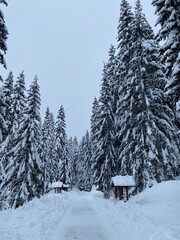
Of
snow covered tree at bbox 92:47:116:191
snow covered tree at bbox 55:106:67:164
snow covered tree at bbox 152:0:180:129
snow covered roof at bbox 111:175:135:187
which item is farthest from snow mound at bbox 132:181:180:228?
snow covered tree at bbox 55:106:67:164

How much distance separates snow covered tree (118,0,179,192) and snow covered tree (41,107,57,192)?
2874cm

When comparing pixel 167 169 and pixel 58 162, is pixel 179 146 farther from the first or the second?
pixel 58 162

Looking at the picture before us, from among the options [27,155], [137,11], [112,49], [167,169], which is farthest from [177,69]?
[112,49]

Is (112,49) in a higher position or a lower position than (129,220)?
higher

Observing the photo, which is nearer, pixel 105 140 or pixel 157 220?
pixel 157 220

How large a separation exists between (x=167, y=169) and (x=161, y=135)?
131 inches

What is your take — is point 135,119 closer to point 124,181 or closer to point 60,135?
point 124,181

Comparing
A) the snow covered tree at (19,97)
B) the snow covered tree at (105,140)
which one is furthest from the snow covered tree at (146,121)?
the snow covered tree at (19,97)

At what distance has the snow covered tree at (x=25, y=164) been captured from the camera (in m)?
25.2

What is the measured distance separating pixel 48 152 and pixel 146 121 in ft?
125

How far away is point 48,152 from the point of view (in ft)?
187

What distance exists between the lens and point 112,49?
122ft

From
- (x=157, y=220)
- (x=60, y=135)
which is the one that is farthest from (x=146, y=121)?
(x=60, y=135)

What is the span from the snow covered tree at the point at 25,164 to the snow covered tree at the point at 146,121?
31.2 ft
